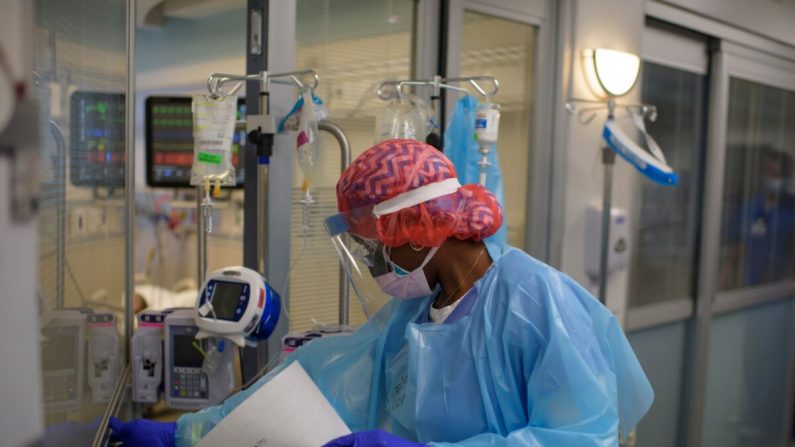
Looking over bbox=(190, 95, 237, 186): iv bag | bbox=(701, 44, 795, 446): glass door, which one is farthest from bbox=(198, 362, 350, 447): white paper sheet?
bbox=(701, 44, 795, 446): glass door

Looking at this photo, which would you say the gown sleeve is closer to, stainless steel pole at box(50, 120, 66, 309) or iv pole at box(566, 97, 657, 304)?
stainless steel pole at box(50, 120, 66, 309)

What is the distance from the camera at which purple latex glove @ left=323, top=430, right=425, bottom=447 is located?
1.31 meters

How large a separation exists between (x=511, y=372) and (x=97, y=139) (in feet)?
3.24

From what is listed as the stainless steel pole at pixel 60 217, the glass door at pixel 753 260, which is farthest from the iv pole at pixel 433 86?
the glass door at pixel 753 260

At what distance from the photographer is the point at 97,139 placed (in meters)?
1.55

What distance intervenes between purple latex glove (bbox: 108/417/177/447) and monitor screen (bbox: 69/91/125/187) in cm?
53

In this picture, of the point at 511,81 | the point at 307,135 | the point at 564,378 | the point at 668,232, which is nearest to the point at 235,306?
the point at 307,135

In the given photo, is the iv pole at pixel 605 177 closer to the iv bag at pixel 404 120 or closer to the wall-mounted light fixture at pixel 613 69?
the wall-mounted light fixture at pixel 613 69

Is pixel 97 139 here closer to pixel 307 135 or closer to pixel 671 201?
pixel 307 135

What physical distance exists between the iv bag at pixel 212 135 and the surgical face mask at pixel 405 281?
0.58 meters

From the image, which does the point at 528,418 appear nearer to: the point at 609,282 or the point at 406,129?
the point at 406,129

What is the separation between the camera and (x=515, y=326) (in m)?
1.39

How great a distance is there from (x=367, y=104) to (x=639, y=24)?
145 centimetres

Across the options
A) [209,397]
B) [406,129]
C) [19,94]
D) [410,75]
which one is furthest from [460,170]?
[19,94]
